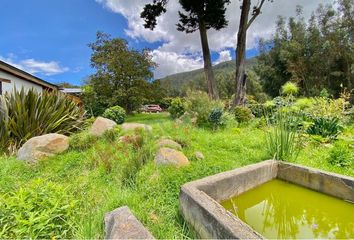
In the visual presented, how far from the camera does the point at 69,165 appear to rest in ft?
12.3

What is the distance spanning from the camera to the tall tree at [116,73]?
46.8 feet

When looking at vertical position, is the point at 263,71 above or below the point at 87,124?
above

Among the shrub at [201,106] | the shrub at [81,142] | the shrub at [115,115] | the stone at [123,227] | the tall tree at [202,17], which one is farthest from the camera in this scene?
the tall tree at [202,17]

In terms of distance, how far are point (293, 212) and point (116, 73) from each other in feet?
44.9

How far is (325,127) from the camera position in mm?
5191

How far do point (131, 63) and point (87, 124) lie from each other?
896 centimetres

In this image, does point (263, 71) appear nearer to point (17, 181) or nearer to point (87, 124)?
point (87, 124)

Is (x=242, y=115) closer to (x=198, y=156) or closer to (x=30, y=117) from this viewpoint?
(x=198, y=156)

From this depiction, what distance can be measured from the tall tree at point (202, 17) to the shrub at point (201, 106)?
222 cm

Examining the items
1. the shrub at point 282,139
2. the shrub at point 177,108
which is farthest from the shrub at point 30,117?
the shrub at point 177,108

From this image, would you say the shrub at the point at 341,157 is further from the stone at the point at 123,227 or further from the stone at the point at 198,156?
the stone at the point at 123,227

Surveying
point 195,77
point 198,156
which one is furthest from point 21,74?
point 195,77

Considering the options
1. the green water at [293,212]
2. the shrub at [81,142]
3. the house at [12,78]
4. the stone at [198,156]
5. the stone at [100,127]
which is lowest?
the green water at [293,212]

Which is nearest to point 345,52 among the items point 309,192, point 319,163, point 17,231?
point 319,163
